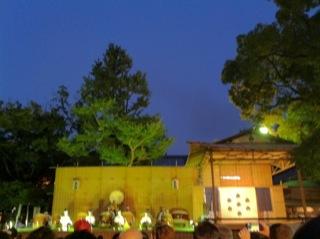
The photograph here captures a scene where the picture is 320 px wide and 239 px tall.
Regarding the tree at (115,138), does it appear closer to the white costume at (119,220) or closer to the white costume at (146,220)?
the white costume at (146,220)

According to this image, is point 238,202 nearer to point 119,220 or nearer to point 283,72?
point 119,220

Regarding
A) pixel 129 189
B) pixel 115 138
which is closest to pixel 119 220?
pixel 129 189

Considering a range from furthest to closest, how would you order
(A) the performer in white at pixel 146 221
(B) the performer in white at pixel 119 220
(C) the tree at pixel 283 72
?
(A) the performer in white at pixel 146 221, (B) the performer in white at pixel 119 220, (C) the tree at pixel 283 72

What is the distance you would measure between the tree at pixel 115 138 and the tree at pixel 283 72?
902 centimetres

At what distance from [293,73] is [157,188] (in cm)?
1041

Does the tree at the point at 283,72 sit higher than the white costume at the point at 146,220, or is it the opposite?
the tree at the point at 283,72

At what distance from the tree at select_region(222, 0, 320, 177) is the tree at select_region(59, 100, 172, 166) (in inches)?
355

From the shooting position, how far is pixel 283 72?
10055mm

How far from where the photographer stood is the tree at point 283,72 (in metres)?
8.82

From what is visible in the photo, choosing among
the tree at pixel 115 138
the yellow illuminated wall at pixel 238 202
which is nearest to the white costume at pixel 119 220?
the tree at pixel 115 138

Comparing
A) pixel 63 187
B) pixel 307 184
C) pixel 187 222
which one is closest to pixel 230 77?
pixel 187 222

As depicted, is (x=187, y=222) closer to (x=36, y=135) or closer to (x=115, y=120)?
(x=115, y=120)

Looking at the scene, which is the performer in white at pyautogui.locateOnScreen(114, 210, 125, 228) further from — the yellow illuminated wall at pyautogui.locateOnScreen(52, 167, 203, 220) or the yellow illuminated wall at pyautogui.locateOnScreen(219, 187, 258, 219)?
the yellow illuminated wall at pyautogui.locateOnScreen(219, 187, 258, 219)

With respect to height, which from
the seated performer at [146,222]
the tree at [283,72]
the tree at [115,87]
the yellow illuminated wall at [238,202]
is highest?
the tree at [115,87]
